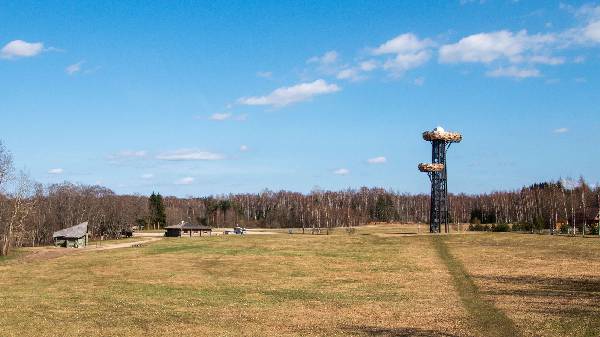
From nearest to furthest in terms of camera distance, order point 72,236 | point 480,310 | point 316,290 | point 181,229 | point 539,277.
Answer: point 480,310 < point 316,290 < point 539,277 < point 72,236 < point 181,229

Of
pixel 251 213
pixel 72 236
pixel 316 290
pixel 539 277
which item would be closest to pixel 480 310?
pixel 316 290

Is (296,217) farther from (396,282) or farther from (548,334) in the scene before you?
(548,334)

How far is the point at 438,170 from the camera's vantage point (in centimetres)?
8388

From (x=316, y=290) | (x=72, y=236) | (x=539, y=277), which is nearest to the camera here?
(x=316, y=290)

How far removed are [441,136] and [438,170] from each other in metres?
4.89

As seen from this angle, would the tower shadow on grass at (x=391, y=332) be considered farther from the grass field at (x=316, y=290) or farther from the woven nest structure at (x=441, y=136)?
the woven nest structure at (x=441, y=136)

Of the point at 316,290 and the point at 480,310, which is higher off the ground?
the point at 480,310

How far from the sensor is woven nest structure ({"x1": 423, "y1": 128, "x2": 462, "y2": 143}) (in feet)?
274

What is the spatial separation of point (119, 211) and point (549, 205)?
301ft

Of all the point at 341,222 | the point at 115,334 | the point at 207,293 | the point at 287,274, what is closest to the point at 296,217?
the point at 341,222

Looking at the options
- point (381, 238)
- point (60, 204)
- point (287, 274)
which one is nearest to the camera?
point (287, 274)

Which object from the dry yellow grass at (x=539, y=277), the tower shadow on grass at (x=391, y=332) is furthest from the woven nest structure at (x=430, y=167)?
the tower shadow on grass at (x=391, y=332)

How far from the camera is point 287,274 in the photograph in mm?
50656

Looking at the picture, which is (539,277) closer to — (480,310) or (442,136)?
(480,310)
